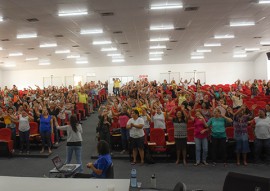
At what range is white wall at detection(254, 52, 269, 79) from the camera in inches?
914

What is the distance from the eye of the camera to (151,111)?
8.91 m

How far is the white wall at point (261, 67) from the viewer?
23.2 metres

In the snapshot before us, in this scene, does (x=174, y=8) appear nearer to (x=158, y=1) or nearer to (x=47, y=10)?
(x=158, y=1)

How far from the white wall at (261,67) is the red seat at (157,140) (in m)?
19.0

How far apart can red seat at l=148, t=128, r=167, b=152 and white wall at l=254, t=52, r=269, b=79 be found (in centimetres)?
1904

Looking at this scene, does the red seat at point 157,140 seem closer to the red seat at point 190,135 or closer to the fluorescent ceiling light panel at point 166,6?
the red seat at point 190,135

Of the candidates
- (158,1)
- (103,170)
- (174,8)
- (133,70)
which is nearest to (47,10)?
(158,1)

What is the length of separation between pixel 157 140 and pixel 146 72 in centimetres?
2058

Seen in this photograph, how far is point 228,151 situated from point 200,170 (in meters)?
1.34

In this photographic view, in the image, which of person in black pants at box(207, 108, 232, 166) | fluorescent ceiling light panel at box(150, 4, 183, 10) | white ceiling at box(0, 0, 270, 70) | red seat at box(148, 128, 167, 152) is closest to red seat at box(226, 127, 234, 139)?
person in black pants at box(207, 108, 232, 166)

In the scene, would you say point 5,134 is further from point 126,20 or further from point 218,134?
point 218,134

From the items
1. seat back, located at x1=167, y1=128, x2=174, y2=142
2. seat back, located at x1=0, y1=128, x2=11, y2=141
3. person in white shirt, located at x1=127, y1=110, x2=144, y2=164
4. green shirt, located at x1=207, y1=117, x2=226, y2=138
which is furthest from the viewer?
seat back, located at x1=0, y1=128, x2=11, y2=141

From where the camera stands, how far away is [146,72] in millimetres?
28109

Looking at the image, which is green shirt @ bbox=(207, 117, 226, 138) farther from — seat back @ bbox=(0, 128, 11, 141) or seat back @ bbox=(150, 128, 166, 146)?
seat back @ bbox=(0, 128, 11, 141)
